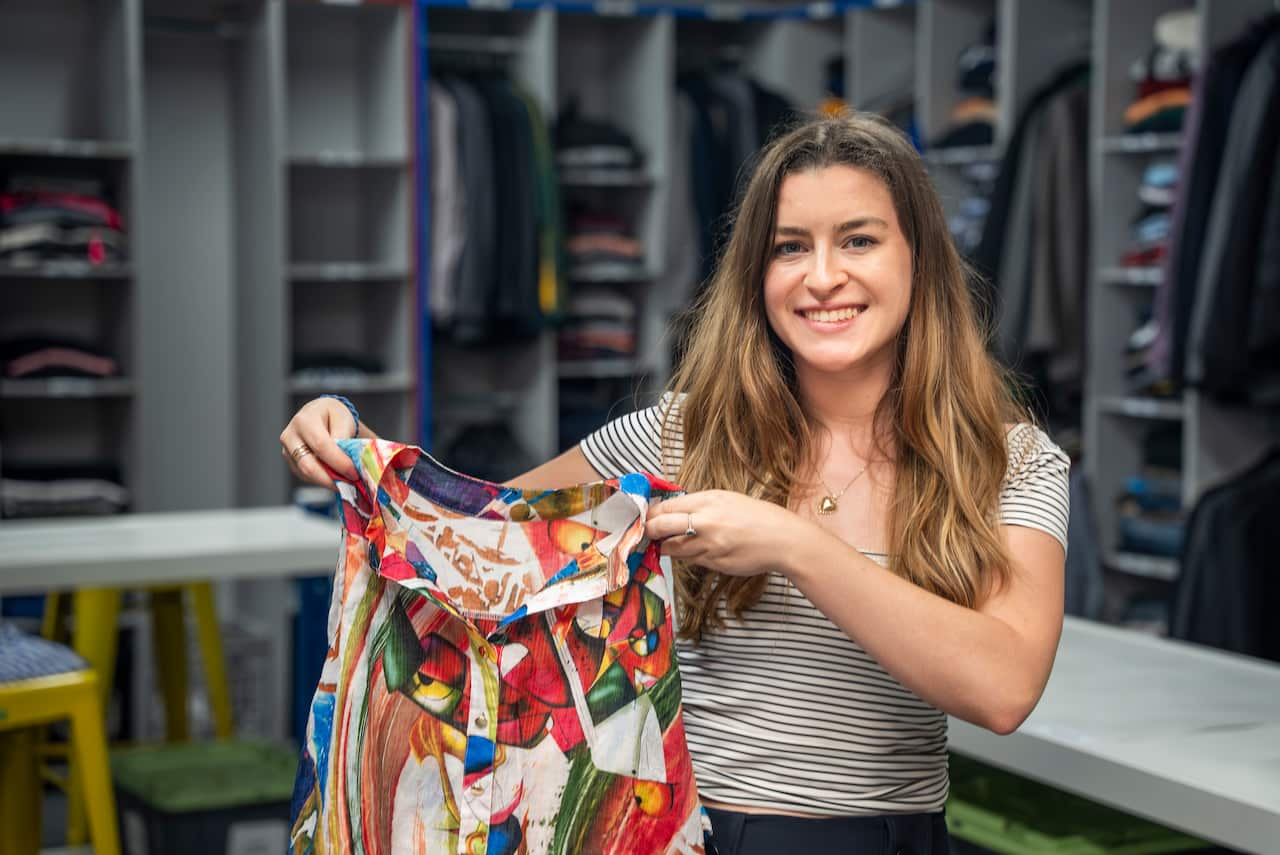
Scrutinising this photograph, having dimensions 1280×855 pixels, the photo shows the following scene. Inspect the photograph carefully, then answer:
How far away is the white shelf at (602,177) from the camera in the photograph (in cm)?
588

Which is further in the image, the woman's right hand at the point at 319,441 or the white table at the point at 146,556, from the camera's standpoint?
the white table at the point at 146,556

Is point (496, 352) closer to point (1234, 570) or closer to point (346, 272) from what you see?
point (346, 272)

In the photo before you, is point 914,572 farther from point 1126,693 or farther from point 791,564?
point 1126,693

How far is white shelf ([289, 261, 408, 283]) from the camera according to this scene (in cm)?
540

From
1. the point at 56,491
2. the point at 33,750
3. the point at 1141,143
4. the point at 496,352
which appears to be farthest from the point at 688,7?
the point at 33,750

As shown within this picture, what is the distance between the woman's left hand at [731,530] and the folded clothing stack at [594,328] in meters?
4.65

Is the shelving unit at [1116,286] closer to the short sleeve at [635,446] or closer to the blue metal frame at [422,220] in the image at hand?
the blue metal frame at [422,220]

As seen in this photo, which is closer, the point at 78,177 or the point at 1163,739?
the point at 1163,739

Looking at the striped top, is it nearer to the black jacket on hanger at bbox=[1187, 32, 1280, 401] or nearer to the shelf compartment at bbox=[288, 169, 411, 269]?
the black jacket on hanger at bbox=[1187, 32, 1280, 401]

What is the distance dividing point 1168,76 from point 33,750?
143 inches

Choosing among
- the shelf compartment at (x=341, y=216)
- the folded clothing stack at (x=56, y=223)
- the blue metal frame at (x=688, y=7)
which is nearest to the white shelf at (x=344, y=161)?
the shelf compartment at (x=341, y=216)

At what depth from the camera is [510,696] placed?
1437mm

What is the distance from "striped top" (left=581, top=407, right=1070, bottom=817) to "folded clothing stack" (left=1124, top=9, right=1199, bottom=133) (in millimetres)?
3302

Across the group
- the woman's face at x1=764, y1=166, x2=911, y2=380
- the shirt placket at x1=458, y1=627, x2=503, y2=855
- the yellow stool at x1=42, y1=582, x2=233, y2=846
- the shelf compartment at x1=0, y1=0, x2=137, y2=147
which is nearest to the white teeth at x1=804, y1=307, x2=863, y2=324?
the woman's face at x1=764, y1=166, x2=911, y2=380
